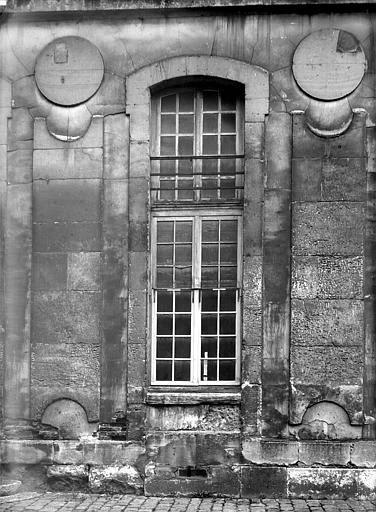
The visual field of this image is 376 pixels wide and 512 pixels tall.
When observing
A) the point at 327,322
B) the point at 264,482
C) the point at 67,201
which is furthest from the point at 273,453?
the point at 67,201

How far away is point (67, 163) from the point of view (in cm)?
985

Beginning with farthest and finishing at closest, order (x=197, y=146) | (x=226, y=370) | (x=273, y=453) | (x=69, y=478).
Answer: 1. (x=197, y=146)
2. (x=226, y=370)
3. (x=69, y=478)
4. (x=273, y=453)

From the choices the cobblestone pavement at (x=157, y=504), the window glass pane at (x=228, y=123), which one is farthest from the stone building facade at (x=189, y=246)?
the cobblestone pavement at (x=157, y=504)

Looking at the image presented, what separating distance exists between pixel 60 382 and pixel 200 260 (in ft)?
7.53

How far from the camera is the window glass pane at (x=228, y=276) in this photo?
991cm

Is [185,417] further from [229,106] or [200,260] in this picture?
[229,106]

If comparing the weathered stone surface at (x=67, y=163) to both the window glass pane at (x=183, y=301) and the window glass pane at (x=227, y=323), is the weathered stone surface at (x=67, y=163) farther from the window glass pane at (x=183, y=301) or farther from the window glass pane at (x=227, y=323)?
the window glass pane at (x=227, y=323)

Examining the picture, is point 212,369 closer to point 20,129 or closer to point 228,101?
point 228,101

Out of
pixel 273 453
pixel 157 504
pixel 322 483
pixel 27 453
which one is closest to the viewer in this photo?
pixel 157 504

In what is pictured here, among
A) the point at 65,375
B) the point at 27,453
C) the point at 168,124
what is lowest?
the point at 27,453

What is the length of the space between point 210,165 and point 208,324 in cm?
201

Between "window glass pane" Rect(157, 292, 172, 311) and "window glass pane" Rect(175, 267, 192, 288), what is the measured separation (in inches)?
6.7

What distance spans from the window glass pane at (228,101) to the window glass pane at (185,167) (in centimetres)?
83

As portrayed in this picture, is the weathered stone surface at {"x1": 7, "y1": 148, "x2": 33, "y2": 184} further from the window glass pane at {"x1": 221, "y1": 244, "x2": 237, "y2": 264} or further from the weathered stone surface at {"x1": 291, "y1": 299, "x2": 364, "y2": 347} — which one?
the weathered stone surface at {"x1": 291, "y1": 299, "x2": 364, "y2": 347}
